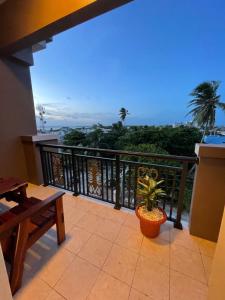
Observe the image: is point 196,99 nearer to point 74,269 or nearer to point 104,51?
point 104,51

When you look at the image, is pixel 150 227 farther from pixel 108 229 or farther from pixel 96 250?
pixel 96 250

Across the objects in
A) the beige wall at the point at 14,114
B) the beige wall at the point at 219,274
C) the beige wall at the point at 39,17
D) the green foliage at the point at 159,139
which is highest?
the beige wall at the point at 39,17

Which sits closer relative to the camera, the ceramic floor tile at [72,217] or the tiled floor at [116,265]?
the tiled floor at [116,265]

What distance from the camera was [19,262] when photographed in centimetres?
108

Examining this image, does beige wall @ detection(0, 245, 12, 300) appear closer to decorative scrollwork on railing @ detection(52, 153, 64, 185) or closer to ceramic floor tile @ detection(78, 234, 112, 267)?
ceramic floor tile @ detection(78, 234, 112, 267)

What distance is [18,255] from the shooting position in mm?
1073

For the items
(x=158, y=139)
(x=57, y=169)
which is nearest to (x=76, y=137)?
(x=158, y=139)

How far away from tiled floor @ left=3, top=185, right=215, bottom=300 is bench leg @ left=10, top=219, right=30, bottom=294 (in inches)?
4.3

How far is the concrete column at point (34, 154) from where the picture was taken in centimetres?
279

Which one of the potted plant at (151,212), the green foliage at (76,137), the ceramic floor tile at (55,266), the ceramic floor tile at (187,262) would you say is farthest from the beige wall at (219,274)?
the green foliage at (76,137)

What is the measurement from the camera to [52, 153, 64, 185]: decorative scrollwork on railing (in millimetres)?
2766

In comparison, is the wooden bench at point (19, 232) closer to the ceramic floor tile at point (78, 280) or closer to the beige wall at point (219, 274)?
the ceramic floor tile at point (78, 280)

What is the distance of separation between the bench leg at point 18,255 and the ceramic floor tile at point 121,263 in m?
0.72

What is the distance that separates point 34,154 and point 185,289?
3.00m
